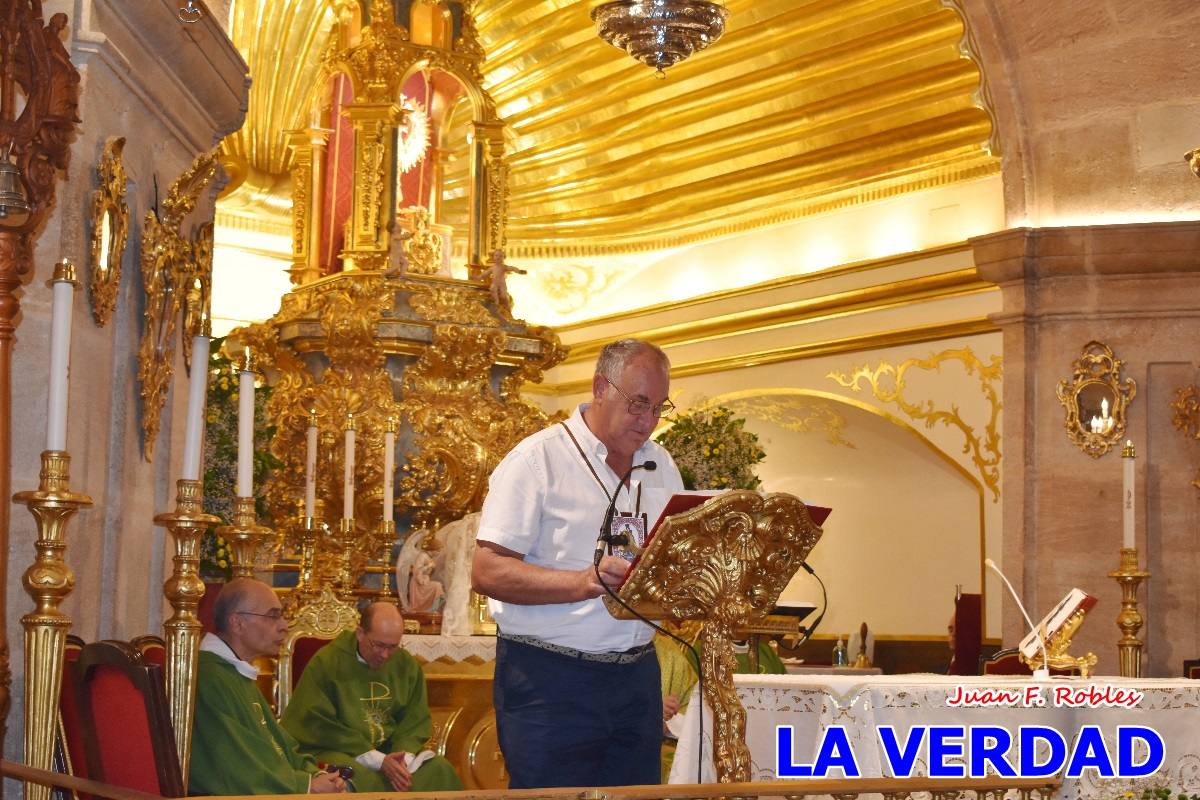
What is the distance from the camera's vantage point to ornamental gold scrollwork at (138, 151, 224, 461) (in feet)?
13.9

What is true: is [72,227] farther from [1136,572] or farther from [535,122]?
[535,122]

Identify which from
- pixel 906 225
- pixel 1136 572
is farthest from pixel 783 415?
pixel 1136 572

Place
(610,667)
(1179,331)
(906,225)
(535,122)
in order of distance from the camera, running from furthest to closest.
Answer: (535,122) → (906,225) → (1179,331) → (610,667)

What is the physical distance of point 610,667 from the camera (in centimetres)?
354

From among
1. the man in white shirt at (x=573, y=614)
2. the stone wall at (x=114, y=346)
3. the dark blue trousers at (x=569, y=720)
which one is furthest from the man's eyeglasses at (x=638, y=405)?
the stone wall at (x=114, y=346)

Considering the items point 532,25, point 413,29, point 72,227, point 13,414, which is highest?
point 532,25

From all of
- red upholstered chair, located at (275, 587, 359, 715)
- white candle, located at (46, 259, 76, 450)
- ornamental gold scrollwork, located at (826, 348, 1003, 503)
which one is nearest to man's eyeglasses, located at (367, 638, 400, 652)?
red upholstered chair, located at (275, 587, 359, 715)

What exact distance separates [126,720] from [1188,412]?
→ 18.7 feet

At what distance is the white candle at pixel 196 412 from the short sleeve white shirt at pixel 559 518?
1.85ft

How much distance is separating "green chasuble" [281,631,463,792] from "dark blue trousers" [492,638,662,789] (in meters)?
2.19

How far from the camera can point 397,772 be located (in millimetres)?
5609

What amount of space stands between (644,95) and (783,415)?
8.83ft

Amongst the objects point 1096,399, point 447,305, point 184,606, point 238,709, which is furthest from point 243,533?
point 447,305

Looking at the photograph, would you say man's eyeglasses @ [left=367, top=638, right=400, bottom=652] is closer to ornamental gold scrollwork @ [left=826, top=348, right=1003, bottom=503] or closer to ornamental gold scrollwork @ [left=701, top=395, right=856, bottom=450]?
ornamental gold scrollwork @ [left=826, top=348, right=1003, bottom=503]
